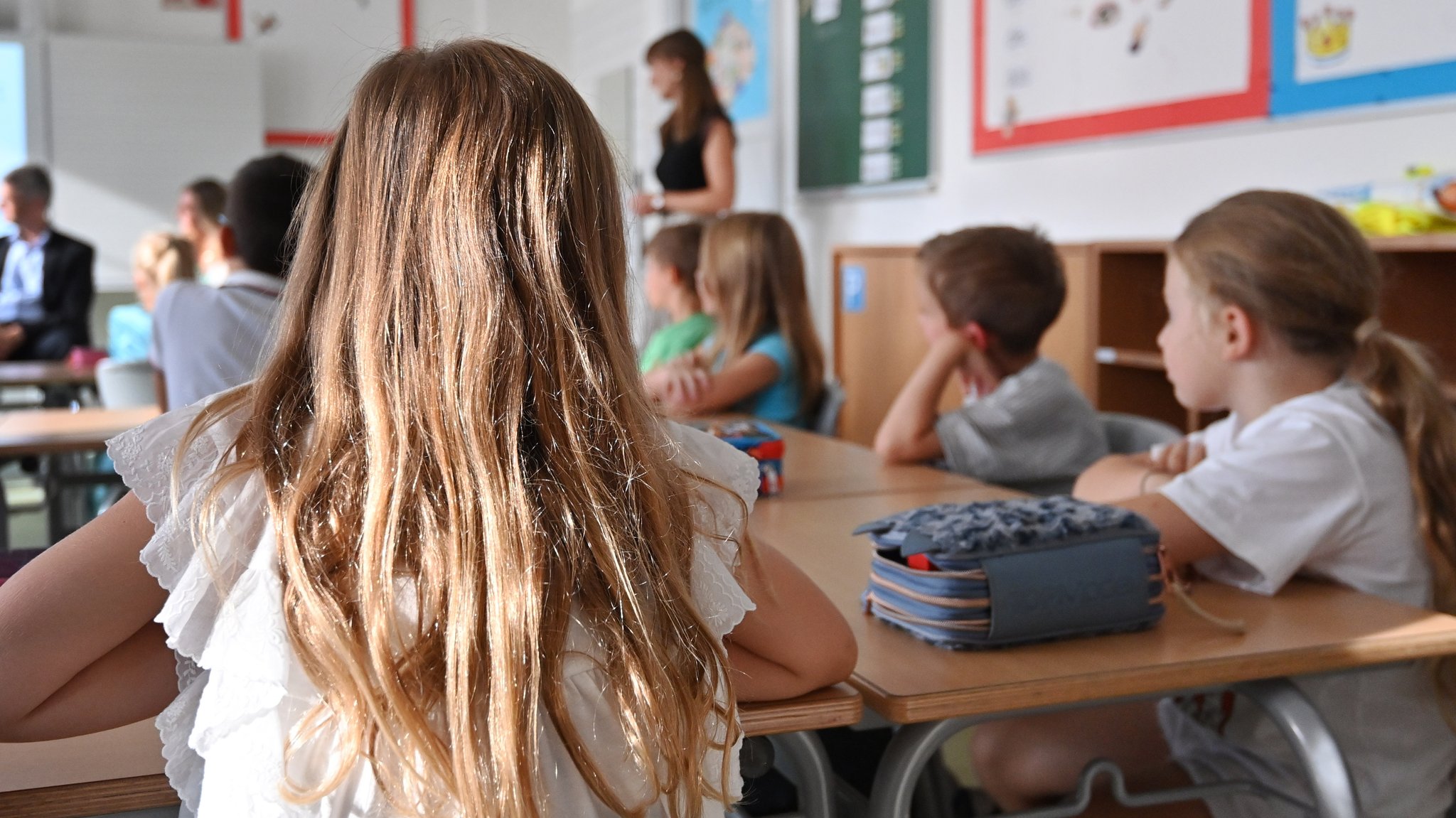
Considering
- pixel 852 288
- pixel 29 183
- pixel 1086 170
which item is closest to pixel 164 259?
pixel 29 183

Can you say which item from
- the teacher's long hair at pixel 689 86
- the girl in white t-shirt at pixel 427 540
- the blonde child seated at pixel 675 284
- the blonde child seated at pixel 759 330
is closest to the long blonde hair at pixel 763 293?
the blonde child seated at pixel 759 330

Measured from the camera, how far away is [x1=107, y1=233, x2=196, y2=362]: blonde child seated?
454 cm

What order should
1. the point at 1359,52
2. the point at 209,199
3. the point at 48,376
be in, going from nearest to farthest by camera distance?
1. the point at 1359,52
2. the point at 209,199
3. the point at 48,376

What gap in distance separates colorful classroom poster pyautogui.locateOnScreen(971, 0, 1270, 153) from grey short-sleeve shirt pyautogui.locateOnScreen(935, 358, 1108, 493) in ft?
3.87

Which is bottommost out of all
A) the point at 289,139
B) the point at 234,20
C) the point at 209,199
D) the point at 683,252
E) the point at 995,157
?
the point at 683,252

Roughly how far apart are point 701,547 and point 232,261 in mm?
2267

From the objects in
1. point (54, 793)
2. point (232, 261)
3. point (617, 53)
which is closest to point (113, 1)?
point (617, 53)

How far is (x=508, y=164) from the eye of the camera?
913 mm

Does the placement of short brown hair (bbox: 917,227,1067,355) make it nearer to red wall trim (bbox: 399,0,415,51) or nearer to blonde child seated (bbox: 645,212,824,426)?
blonde child seated (bbox: 645,212,824,426)

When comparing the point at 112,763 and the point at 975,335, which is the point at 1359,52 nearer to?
the point at 975,335

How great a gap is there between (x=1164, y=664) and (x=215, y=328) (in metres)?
2.03

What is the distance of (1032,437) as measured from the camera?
2.39 meters

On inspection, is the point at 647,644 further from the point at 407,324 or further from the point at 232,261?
the point at 232,261

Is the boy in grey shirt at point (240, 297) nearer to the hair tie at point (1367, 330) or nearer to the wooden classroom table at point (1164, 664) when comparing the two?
the wooden classroom table at point (1164, 664)
